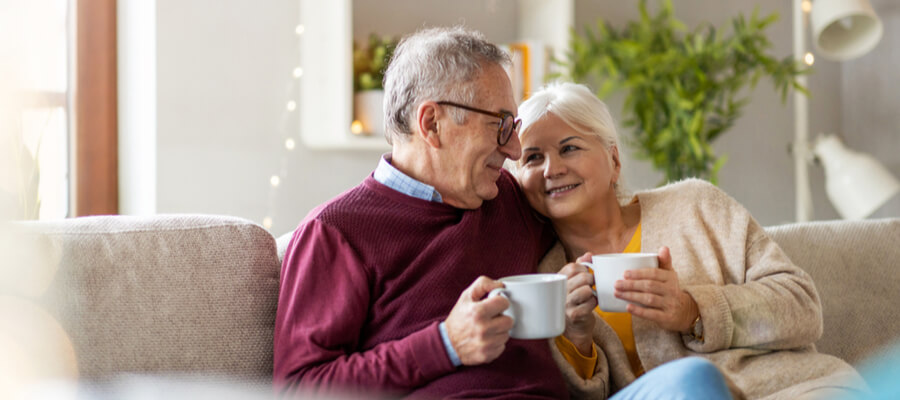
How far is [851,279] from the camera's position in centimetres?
175

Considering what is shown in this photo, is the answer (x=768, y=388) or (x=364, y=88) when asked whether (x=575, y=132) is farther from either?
(x=364, y=88)

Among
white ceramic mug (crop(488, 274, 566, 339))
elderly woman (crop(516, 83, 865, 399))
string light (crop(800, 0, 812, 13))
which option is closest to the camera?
white ceramic mug (crop(488, 274, 566, 339))

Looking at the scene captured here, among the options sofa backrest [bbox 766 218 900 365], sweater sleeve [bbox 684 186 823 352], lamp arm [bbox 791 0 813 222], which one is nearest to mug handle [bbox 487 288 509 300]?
sweater sleeve [bbox 684 186 823 352]

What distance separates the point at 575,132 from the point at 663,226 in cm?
25

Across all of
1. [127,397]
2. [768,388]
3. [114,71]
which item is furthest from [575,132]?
[114,71]

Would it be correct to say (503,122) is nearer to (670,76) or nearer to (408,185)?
(408,185)

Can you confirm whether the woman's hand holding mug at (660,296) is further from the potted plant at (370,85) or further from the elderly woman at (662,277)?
the potted plant at (370,85)

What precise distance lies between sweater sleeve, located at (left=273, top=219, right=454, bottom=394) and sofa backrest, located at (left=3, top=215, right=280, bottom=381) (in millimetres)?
91

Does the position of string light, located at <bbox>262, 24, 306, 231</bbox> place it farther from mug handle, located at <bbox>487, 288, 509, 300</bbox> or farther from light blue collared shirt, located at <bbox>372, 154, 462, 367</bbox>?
mug handle, located at <bbox>487, 288, 509, 300</bbox>

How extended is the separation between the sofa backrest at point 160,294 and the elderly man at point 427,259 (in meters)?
0.09

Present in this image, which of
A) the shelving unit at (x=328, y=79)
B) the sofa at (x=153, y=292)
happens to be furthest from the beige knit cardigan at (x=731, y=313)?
the shelving unit at (x=328, y=79)

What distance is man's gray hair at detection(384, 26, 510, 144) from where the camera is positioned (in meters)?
1.36

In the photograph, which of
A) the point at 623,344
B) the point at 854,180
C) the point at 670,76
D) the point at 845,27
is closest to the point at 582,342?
the point at 623,344

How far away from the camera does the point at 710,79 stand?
2.90m
